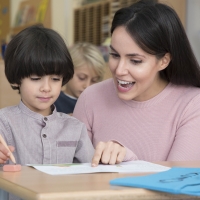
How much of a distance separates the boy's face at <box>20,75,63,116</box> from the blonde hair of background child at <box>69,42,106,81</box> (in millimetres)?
1536

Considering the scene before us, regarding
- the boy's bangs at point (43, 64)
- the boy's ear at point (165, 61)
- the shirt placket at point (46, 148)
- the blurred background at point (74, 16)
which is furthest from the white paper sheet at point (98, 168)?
the blurred background at point (74, 16)

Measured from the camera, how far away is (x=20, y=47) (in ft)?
5.73

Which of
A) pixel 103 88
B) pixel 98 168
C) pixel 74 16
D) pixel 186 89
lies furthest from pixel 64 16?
pixel 98 168

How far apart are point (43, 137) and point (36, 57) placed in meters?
0.26

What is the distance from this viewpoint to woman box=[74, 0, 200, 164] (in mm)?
1842

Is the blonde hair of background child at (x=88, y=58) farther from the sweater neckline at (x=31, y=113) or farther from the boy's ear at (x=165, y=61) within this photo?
the sweater neckline at (x=31, y=113)

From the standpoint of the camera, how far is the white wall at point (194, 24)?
10.1ft

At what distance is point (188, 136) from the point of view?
1.87 meters

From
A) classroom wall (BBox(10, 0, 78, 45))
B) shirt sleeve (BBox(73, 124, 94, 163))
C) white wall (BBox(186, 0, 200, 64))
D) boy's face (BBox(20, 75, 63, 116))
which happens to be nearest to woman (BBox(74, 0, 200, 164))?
shirt sleeve (BBox(73, 124, 94, 163))

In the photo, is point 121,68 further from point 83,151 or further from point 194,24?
point 194,24

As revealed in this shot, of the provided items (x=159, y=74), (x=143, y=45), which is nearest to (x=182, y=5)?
(x=159, y=74)

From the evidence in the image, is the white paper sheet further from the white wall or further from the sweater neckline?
the white wall

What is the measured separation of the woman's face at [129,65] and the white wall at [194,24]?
122 centimetres

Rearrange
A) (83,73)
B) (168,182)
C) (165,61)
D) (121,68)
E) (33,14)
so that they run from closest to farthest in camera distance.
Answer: (168,182)
(121,68)
(165,61)
(83,73)
(33,14)
